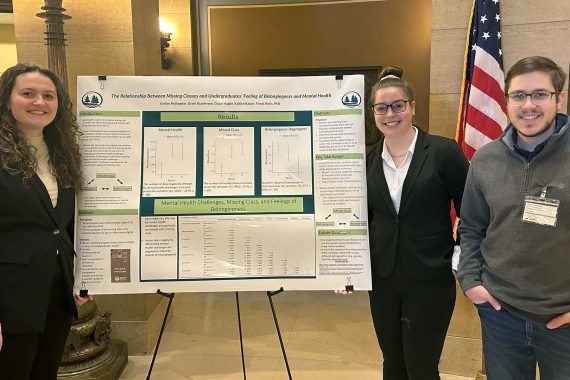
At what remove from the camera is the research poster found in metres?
1.95

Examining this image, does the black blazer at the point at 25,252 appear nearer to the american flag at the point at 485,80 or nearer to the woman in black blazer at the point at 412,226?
the woman in black blazer at the point at 412,226

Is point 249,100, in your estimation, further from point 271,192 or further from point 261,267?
point 261,267

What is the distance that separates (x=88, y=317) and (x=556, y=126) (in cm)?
269

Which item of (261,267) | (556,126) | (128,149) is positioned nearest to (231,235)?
(261,267)

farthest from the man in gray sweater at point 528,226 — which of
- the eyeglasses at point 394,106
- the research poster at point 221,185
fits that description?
the research poster at point 221,185

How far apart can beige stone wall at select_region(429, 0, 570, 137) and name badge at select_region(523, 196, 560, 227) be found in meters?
1.47

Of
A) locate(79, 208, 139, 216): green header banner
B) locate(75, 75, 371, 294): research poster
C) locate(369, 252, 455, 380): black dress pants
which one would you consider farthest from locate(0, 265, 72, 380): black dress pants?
locate(369, 252, 455, 380): black dress pants

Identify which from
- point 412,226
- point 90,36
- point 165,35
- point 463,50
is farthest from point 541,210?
point 165,35

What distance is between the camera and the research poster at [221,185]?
1.95m

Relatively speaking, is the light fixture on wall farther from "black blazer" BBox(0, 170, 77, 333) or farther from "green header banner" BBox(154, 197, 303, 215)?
"black blazer" BBox(0, 170, 77, 333)

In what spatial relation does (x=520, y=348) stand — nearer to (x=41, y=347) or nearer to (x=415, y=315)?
(x=415, y=315)

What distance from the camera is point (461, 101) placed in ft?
8.89

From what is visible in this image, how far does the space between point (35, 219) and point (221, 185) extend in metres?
0.72

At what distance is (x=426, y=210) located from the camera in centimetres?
183
